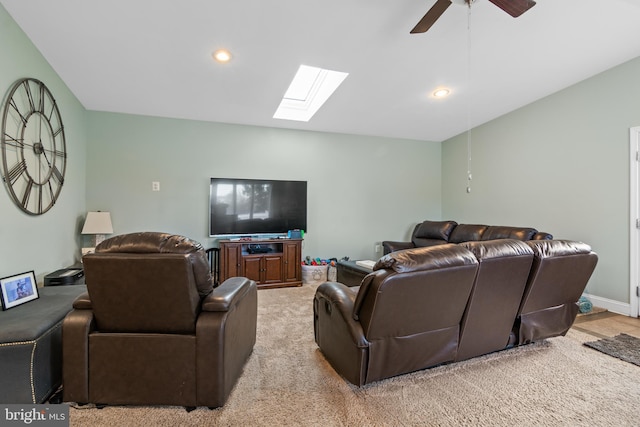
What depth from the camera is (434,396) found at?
1.63 metres

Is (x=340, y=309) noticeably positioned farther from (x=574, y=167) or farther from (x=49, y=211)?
(x=574, y=167)

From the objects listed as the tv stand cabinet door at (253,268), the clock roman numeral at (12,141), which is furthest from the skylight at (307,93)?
the clock roman numeral at (12,141)

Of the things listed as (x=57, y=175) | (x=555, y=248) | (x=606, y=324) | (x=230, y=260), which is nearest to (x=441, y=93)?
(x=555, y=248)

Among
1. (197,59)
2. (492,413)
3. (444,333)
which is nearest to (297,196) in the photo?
(197,59)

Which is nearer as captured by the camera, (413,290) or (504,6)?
(413,290)

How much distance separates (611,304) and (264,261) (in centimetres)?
416

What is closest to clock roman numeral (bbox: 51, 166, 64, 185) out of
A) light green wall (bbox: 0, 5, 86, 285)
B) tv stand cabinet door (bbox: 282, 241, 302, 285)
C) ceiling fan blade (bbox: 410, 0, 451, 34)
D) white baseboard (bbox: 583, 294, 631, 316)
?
light green wall (bbox: 0, 5, 86, 285)

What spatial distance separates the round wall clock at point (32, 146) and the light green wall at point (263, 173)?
954 millimetres

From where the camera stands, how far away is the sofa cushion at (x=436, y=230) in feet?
14.9

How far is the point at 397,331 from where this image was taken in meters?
1.60

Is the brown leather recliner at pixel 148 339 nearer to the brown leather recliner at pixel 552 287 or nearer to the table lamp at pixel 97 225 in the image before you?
the brown leather recliner at pixel 552 287

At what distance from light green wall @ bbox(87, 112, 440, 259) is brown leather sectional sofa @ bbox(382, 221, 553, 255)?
2.26 ft

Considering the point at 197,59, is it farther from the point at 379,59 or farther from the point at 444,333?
the point at 444,333

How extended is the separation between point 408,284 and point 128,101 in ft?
13.5
